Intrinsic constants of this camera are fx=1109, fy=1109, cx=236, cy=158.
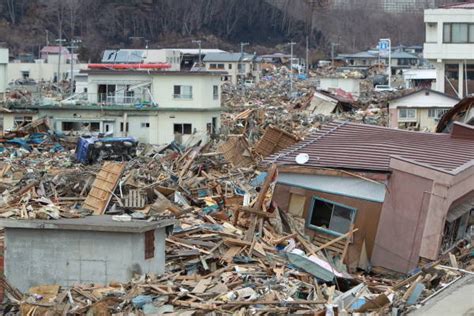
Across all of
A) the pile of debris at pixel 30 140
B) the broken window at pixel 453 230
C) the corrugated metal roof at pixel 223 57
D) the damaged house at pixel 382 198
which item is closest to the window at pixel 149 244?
the damaged house at pixel 382 198

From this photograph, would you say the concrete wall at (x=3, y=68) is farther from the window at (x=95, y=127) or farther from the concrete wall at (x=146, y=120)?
the window at (x=95, y=127)

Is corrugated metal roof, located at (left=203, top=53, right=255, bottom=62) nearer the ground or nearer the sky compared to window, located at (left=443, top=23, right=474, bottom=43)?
nearer the ground

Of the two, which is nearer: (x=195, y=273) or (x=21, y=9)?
(x=195, y=273)

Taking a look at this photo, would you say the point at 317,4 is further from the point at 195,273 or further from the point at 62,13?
the point at 195,273

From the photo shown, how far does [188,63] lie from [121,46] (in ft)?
70.5

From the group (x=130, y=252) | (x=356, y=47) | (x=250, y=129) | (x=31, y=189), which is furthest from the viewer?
(x=356, y=47)

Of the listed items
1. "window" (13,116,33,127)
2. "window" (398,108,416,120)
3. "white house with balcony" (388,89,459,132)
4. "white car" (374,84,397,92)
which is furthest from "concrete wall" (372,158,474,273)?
"white car" (374,84,397,92)

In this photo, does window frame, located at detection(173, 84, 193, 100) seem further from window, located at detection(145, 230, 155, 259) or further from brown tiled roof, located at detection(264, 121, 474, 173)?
window, located at detection(145, 230, 155, 259)

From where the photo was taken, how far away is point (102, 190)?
16828 millimetres

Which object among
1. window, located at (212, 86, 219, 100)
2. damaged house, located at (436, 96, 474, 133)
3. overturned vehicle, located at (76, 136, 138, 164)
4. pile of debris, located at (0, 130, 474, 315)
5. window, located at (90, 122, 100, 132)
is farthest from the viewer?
window, located at (212, 86, 219, 100)

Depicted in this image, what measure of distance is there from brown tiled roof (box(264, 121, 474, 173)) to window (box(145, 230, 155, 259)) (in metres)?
2.88

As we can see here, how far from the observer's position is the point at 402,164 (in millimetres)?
13992

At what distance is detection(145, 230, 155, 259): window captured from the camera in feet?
41.1

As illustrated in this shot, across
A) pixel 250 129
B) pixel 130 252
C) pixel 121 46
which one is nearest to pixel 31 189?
pixel 130 252
